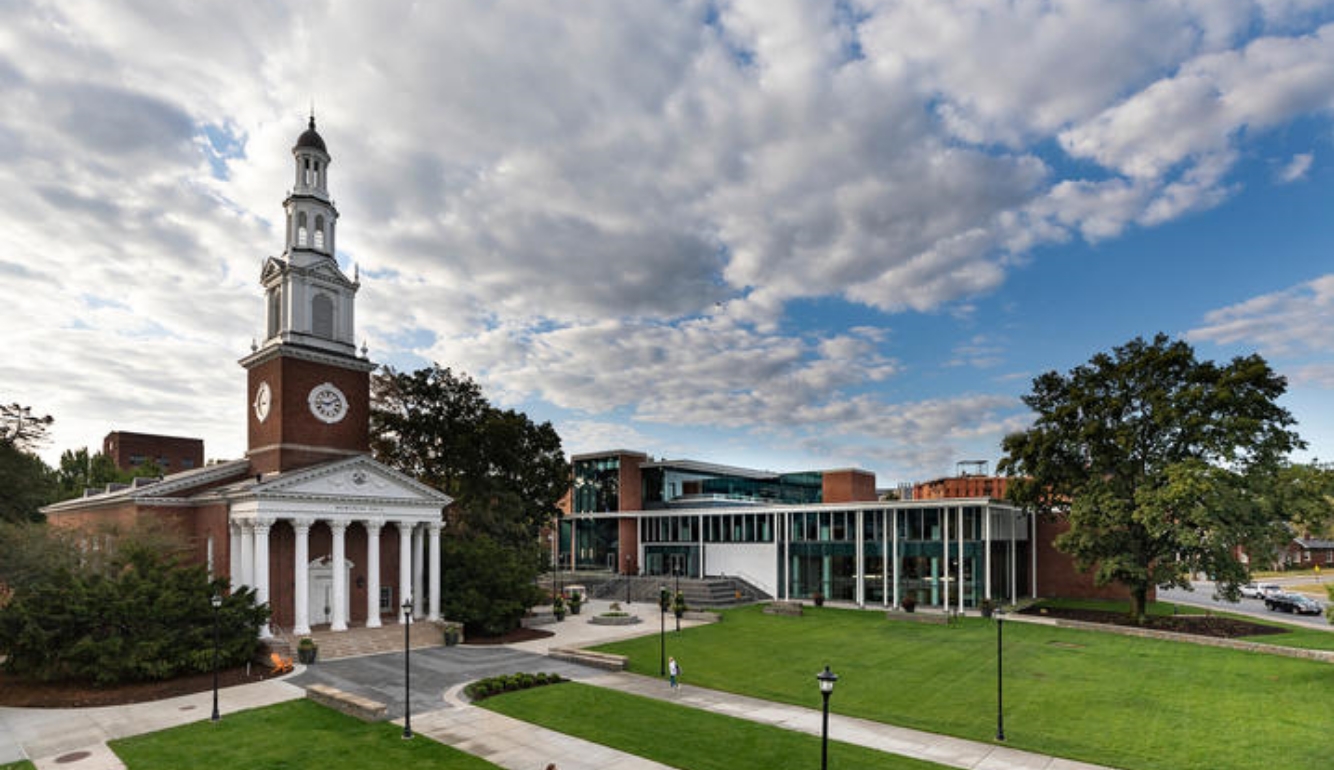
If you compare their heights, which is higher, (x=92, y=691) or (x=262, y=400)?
(x=262, y=400)

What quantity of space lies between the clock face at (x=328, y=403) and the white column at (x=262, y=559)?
25.8ft

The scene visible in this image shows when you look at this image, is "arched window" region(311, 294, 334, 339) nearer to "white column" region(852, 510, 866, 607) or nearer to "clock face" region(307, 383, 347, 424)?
"clock face" region(307, 383, 347, 424)

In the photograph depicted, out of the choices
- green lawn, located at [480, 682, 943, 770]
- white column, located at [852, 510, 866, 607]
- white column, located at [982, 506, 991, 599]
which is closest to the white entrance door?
green lawn, located at [480, 682, 943, 770]

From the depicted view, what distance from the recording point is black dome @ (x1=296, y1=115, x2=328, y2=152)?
132ft

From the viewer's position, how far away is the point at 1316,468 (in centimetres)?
3516

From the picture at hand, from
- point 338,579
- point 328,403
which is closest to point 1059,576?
point 338,579

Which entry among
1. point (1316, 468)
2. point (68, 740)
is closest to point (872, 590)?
point (1316, 468)

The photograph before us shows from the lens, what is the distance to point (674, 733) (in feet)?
65.9

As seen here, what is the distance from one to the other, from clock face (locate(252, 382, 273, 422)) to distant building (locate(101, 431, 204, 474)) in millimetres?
63223

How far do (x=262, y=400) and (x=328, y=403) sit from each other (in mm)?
3500

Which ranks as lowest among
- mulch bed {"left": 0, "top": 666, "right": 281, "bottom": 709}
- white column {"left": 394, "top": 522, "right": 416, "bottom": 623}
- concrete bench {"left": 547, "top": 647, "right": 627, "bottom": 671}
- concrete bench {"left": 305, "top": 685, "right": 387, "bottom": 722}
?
concrete bench {"left": 547, "top": 647, "right": 627, "bottom": 671}

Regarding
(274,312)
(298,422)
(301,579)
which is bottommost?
(301,579)

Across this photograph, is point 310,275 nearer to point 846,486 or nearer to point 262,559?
point 262,559

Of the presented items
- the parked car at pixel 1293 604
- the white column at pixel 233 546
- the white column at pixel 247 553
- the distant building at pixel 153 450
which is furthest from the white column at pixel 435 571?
the distant building at pixel 153 450
